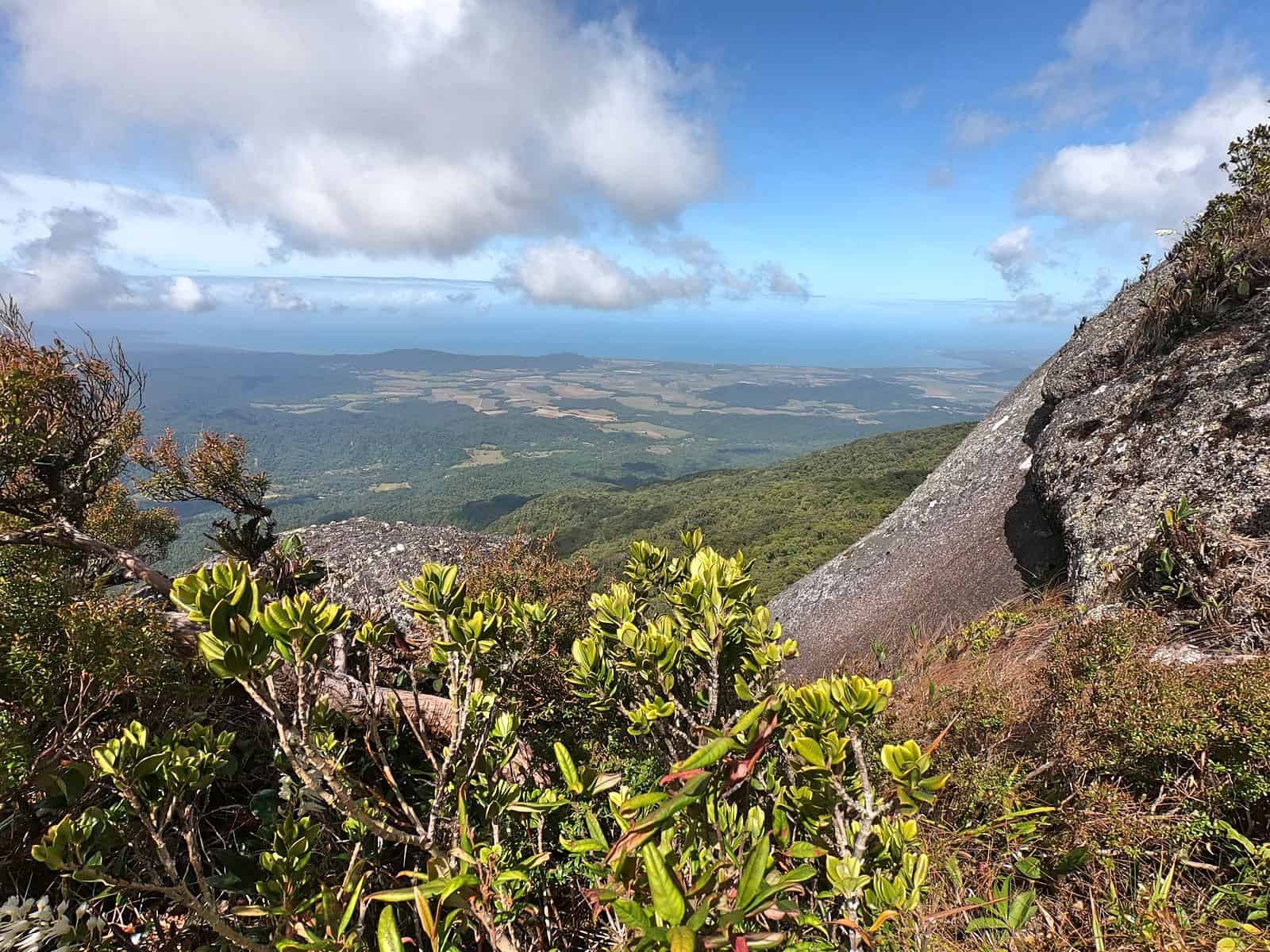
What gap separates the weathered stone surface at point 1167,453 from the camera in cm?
461

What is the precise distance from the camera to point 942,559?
9.77 m

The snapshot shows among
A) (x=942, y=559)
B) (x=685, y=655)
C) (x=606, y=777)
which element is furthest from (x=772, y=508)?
(x=606, y=777)

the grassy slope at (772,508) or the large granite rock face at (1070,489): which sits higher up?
the large granite rock face at (1070,489)

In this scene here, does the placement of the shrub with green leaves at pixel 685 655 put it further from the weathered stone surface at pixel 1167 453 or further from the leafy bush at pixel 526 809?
the weathered stone surface at pixel 1167 453

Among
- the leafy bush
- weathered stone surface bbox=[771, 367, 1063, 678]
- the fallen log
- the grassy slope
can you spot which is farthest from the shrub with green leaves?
weathered stone surface bbox=[771, 367, 1063, 678]

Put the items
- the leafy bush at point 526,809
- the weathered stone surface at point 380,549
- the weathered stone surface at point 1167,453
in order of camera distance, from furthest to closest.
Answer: the weathered stone surface at point 380,549 < the weathered stone surface at point 1167,453 < the leafy bush at point 526,809

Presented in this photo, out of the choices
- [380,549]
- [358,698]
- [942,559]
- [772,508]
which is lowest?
[772,508]

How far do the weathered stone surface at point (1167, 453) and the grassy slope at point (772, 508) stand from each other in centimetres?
508

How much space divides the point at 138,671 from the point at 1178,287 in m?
11.1

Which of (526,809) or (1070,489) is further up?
(1070,489)

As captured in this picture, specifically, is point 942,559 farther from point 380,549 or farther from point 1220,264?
point 380,549

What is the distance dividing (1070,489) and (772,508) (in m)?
33.2

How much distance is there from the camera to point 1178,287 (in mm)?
7363

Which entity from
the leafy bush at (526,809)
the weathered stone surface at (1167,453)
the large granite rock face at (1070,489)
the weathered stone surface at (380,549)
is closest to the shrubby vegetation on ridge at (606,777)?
the leafy bush at (526,809)
